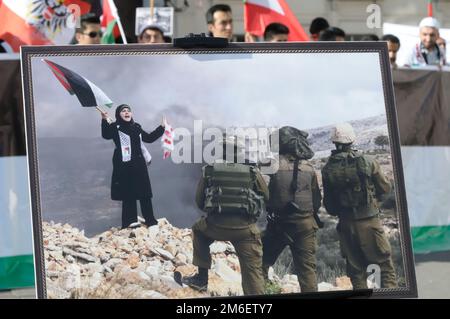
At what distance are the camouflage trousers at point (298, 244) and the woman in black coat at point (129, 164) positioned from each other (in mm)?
591

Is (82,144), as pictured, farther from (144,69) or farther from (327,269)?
(327,269)

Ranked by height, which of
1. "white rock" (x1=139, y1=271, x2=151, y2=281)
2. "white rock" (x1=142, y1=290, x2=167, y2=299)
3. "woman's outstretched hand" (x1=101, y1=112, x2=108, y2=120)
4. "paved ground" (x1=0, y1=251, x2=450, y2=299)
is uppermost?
"woman's outstretched hand" (x1=101, y1=112, x2=108, y2=120)

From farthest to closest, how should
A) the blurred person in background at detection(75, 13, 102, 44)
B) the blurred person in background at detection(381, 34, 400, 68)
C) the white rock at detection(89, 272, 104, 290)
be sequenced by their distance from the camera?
the blurred person in background at detection(381, 34, 400, 68) < the blurred person in background at detection(75, 13, 102, 44) < the white rock at detection(89, 272, 104, 290)

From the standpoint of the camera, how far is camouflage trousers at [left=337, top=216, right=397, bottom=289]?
17.7 feet

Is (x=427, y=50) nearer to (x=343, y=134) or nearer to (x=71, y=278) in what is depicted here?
(x=343, y=134)

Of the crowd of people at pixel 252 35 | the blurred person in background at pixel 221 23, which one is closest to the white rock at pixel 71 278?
the crowd of people at pixel 252 35

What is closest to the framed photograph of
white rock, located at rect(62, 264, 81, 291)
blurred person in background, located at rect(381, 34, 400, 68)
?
white rock, located at rect(62, 264, 81, 291)

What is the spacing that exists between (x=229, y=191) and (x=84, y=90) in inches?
34.9

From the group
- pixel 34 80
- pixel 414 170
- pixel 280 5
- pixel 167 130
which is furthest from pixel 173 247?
pixel 280 5

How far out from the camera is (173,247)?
17.4 feet

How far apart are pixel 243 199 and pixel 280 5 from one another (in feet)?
15.4

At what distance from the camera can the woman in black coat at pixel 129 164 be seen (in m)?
5.33

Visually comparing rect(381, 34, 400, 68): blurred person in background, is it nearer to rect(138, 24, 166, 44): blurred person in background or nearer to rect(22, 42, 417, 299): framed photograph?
rect(138, 24, 166, 44): blurred person in background

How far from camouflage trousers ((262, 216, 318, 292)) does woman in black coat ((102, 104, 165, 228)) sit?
0.59 m
